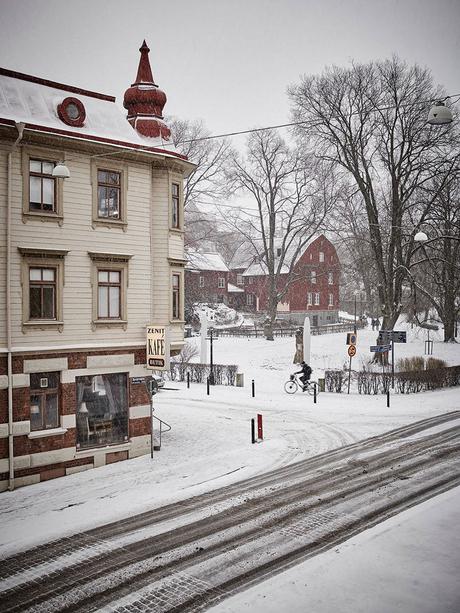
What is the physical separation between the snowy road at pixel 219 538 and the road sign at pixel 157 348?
4440 mm

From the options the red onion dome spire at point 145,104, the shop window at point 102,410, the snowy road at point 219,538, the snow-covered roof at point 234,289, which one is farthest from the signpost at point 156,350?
the snow-covered roof at point 234,289

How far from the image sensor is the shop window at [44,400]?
15.3 m

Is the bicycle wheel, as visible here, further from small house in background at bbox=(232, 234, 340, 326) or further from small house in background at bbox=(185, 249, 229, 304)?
small house in background at bbox=(232, 234, 340, 326)

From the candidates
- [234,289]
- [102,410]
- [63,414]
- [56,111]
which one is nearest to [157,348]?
[102,410]

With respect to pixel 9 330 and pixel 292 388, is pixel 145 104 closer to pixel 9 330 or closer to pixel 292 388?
pixel 9 330

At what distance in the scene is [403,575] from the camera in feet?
29.4

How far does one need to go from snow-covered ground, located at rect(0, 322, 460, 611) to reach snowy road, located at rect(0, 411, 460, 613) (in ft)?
2.40

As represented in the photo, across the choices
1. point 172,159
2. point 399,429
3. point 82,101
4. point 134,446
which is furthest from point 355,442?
point 82,101

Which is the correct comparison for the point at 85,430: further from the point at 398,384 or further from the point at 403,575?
the point at 398,384

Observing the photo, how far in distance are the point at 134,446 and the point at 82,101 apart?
11.1 m

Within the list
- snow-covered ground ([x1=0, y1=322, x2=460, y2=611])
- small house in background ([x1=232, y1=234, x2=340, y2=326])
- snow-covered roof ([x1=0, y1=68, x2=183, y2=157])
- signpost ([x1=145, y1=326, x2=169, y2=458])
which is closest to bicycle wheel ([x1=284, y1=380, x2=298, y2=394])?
snow-covered ground ([x1=0, y1=322, x2=460, y2=611])

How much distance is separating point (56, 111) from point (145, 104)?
3551 millimetres

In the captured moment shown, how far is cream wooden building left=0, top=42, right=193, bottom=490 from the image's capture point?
1489 centimetres

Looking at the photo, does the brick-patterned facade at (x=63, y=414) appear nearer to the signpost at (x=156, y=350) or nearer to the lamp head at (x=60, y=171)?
the signpost at (x=156, y=350)
